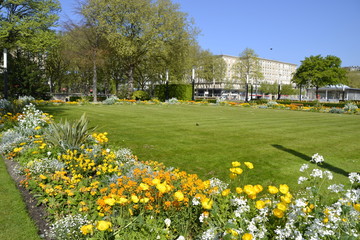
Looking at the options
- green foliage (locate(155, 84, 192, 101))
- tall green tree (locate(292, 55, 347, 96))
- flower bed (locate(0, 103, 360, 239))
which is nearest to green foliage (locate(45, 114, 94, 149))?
flower bed (locate(0, 103, 360, 239))

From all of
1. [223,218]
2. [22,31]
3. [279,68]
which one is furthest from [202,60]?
[279,68]

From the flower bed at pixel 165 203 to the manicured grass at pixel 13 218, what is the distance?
0.23 metres

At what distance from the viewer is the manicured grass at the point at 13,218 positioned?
9.95 feet

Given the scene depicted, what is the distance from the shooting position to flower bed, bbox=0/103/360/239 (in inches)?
85.0

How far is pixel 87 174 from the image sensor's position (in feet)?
15.7

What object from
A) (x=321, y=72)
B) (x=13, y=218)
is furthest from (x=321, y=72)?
(x=13, y=218)

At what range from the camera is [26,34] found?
25.6 m

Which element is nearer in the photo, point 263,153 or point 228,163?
point 228,163

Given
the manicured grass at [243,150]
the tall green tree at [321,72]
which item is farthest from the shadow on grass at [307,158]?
the tall green tree at [321,72]

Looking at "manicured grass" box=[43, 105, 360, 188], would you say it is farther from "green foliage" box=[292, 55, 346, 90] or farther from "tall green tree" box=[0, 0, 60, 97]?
"green foliage" box=[292, 55, 346, 90]

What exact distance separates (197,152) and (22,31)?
2713 cm

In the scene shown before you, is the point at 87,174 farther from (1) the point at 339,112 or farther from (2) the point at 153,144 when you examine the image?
(1) the point at 339,112

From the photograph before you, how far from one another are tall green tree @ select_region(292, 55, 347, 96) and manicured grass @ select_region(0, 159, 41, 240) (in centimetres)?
5088

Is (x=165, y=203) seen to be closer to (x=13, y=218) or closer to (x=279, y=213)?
(x=279, y=213)
